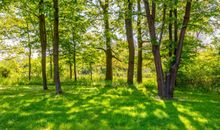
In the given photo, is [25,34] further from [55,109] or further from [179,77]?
[55,109]

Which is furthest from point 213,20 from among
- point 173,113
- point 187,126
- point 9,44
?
point 9,44

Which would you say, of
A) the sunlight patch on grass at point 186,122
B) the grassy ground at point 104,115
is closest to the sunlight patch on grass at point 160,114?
the grassy ground at point 104,115

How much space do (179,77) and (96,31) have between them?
319 inches

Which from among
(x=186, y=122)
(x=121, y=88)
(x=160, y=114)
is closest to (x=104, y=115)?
(x=160, y=114)

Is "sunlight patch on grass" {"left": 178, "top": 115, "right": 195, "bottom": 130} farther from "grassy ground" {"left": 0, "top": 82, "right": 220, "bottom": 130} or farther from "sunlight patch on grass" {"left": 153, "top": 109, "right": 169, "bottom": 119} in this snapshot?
"sunlight patch on grass" {"left": 153, "top": 109, "right": 169, "bottom": 119}

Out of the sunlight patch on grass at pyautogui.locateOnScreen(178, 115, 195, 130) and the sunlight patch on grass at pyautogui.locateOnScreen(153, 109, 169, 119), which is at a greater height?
the sunlight patch on grass at pyautogui.locateOnScreen(153, 109, 169, 119)

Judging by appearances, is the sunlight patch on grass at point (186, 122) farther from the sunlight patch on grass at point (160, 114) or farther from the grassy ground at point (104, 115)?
the sunlight patch on grass at point (160, 114)

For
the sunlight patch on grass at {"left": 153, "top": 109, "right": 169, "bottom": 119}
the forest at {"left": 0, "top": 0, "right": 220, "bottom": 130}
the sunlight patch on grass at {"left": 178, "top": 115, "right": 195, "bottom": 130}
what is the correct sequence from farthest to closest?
1. the sunlight patch on grass at {"left": 153, "top": 109, "right": 169, "bottom": 119}
2. the forest at {"left": 0, "top": 0, "right": 220, "bottom": 130}
3. the sunlight patch on grass at {"left": 178, "top": 115, "right": 195, "bottom": 130}

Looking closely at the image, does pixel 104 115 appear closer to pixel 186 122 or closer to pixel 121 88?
pixel 186 122

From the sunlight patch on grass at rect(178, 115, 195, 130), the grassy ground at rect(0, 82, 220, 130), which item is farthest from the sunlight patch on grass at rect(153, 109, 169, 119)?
the sunlight patch on grass at rect(178, 115, 195, 130)

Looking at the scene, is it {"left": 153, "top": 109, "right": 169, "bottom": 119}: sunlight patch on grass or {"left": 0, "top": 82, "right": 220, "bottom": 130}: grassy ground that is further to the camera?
{"left": 153, "top": 109, "right": 169, "bottom": 119}: sunlight patch on grass

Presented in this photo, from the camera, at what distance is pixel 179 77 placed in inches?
757

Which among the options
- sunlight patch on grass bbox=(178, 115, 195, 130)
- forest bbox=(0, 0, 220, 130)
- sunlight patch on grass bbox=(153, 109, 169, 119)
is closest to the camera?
sunlight patch on grass bbox=(178, 115, 195, 130)

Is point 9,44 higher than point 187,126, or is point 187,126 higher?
point 9,44
